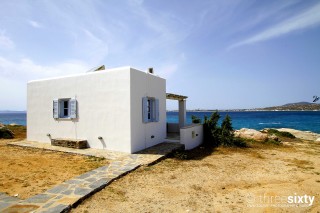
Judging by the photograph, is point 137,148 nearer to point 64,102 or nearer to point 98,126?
point 98,126

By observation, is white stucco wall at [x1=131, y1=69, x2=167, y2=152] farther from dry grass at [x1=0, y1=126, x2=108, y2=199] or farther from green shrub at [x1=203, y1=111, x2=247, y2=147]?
green shrub at [x1=203, y1=111, x2=247, y2=147]

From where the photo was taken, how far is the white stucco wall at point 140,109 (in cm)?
886

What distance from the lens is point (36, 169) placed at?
6.75 meters

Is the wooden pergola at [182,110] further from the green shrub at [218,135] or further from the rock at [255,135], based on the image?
the rock at [255,135]

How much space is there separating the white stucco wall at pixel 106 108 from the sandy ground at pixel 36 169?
1485mm

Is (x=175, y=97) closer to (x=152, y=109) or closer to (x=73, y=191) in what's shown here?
(x=152, y=109)

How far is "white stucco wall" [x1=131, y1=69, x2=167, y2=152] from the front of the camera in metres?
8.86

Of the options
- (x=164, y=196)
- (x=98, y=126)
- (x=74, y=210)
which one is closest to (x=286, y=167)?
(x=164, y=196)

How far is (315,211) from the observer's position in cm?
416

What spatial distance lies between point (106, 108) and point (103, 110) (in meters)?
0.21

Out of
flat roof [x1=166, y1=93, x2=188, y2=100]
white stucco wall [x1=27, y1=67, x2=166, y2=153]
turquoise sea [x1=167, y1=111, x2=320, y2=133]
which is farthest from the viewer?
turquoise sea [x1=167, y1=111, x2=320, y2=133]

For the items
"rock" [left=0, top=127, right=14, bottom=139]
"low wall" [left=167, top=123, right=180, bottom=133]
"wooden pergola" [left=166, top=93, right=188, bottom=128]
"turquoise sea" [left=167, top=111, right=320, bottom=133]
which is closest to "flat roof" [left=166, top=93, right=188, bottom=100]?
"wooden pergola" [left=166, top=93, right=188, bottom=128]

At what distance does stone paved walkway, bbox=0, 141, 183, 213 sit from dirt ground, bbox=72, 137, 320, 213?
0.22 metres

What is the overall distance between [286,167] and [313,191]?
2.56 meters
